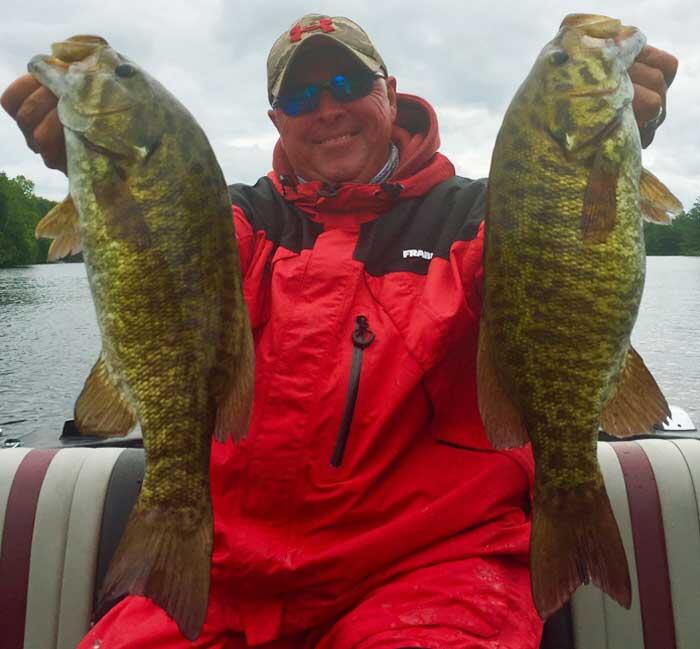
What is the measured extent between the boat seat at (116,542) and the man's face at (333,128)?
5.61 ft

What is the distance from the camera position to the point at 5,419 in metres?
11.0

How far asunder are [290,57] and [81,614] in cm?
268

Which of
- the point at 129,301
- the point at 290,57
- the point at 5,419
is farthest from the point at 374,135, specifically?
the point at 5,419

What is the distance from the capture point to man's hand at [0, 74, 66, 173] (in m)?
2.26

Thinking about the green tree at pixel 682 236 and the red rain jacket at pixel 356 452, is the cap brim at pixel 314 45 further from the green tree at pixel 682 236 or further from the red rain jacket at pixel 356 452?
the green tree at pixel 682 236

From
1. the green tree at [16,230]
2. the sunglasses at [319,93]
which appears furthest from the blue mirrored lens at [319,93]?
the green tree at [16,230]

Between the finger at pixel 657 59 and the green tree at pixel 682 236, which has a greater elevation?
the green tree at pixel 682 236

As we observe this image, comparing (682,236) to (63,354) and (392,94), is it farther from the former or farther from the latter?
(392,94)

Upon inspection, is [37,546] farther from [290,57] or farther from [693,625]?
[693,625]

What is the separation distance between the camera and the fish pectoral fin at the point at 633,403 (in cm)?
225

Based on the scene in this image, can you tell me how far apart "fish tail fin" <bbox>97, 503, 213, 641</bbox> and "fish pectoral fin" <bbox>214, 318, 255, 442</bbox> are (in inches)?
10.5

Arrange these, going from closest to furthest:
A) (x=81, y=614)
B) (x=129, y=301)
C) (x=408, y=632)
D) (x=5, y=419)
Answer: (x=129, y=301) < (x=408, y=632) < (x=81, y=614) < (x=5, y=419)

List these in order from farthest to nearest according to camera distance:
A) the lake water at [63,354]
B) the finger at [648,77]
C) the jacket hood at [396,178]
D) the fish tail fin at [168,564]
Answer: the lake water at [63,354] < the jacket hood at [396,178] < the finger at [648,77] < the fish tail fin at [168,564]

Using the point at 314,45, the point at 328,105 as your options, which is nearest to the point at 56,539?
the point at 328,105
